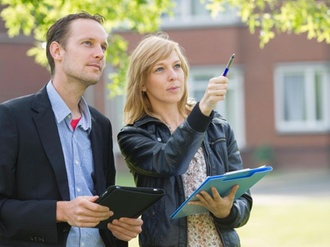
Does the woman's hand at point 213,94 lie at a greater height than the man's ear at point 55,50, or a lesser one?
lesser

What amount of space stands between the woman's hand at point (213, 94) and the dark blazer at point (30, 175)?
631mm

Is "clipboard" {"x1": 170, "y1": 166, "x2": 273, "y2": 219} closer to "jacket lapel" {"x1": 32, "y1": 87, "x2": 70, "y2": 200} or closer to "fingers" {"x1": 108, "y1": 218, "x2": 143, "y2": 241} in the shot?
"fingers" {"x1": 108, "y1": 218, "x2": 143, "y2": 241}

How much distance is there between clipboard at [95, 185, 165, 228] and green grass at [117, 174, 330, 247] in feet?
20.0

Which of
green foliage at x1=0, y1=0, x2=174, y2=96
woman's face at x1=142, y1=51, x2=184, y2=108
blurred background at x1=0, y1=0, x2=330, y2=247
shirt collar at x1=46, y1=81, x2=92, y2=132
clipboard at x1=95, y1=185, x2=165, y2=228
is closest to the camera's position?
clipboard at x1=95, y1=185, x2=165, y2=228

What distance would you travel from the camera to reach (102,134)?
13.1 ft

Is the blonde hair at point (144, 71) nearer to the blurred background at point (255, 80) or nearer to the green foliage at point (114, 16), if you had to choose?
the green foliage at point (114, 16)

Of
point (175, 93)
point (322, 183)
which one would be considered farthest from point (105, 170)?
point (322, 183)

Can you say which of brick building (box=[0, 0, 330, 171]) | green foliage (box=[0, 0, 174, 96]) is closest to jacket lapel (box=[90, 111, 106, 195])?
green foliage (box=[0, 0, 174, 96])

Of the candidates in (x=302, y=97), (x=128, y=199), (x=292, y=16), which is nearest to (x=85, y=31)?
(x=128, y=199)

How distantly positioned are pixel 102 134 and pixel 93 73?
0.35 m

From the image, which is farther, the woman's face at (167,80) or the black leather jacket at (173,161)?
the woman's face at (167,80)

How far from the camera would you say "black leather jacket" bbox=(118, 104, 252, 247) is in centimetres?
365

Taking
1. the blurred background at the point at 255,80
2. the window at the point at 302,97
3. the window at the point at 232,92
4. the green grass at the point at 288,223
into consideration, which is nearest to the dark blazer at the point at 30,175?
the green grass at the point at 288,223

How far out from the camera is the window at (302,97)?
971 inches
